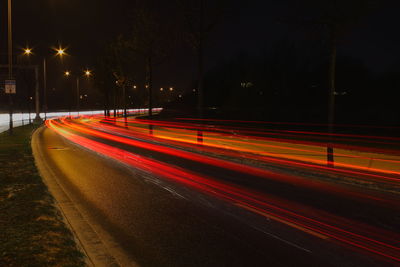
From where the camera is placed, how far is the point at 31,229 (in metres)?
6.61

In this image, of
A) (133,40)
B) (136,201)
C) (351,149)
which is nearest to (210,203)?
(136,201)

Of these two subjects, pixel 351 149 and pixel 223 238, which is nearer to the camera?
pixel 223 238

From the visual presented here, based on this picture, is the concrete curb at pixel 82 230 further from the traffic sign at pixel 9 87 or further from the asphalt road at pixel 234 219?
the traffic sign at pixel 9 87

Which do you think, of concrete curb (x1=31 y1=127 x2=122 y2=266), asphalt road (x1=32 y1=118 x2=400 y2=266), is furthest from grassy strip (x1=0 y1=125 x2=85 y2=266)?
asphalt road (x1=32 y1=118 x2=400 y2=266)

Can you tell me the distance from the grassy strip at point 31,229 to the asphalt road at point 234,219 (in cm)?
81

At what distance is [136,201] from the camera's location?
368 inches

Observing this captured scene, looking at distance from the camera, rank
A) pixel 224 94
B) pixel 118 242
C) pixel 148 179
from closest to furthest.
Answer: pixel 118 242 < pixel 148 179 < pixel 224 94

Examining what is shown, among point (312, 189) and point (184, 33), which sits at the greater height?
point (184, 33)

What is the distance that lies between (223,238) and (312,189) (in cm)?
485

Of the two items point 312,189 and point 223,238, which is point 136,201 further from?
point 312,189

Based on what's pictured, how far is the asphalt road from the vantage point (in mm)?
5879

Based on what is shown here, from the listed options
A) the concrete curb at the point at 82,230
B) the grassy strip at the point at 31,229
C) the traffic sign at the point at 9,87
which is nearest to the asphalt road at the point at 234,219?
the concrete curb at the point at 82,230

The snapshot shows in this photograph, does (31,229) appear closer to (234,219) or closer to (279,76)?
(234,219)

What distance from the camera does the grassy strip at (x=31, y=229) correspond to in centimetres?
532
